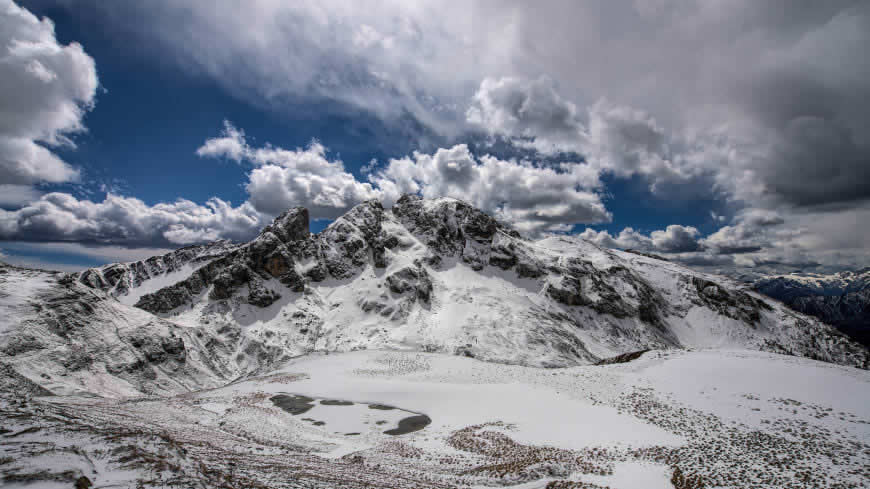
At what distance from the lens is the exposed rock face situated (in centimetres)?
6888

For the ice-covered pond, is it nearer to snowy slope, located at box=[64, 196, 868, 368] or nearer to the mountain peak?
snowy slope, located at box=[64, 196, 868, 368]

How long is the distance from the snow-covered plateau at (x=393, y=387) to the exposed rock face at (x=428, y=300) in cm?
60

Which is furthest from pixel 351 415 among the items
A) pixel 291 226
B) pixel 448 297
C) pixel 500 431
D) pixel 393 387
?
pixel 291 226

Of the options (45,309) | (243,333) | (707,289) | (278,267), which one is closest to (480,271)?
(278,267)

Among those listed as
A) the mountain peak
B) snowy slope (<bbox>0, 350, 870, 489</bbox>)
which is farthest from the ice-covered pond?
the mountain peak

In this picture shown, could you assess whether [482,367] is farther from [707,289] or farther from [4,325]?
[707,289]

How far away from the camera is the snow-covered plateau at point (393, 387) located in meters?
13.3

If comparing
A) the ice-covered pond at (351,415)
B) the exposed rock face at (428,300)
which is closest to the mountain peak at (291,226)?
the exposed rock face at (428,300)

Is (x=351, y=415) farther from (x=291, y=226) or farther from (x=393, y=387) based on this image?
(x=291, y=226)

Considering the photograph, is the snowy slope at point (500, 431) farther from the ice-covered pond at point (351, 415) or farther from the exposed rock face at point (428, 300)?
the exposed rock face at point (428, 300)

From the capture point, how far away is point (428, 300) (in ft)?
275

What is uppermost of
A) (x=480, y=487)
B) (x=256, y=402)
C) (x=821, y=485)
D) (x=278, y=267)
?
(x=278, y=267)

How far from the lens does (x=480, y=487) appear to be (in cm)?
1374

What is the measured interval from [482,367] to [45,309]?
169 ft
